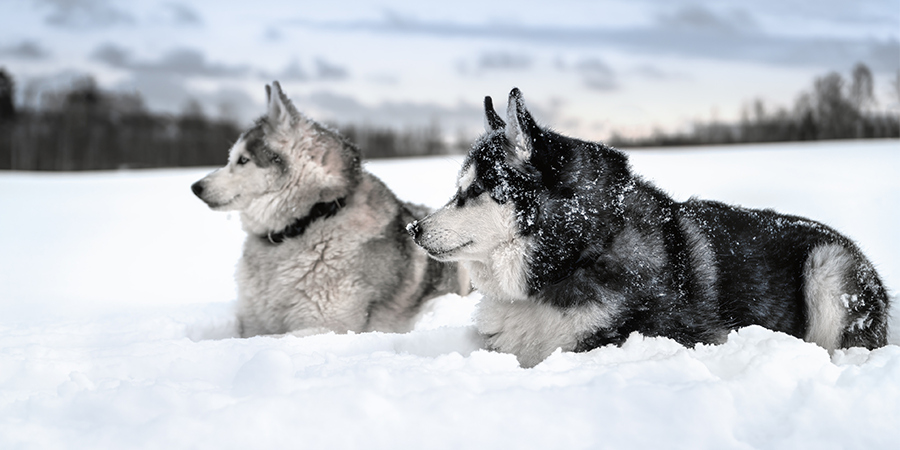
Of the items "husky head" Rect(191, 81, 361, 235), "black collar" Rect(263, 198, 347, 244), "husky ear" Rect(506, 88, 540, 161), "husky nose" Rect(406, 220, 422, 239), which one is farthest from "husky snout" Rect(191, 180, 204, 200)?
"husky ear" Rect(506, 88, 540, 161)

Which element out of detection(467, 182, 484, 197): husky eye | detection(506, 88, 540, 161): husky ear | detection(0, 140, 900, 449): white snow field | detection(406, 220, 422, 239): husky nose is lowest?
detection(0, 140, 900, 449): white snow field

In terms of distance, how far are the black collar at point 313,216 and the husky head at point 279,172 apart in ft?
0.15

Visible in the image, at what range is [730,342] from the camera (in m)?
3.12

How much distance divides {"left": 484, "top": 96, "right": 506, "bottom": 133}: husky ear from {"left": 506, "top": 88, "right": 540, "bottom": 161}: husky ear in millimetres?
434

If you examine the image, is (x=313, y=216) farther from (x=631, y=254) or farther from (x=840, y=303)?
(x=840, y=303)

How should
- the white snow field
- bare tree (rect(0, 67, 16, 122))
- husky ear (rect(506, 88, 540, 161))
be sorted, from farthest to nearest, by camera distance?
bare tree (rect(0, 67, 16, 122))
husky ear (rect(506, 88, 540, 161))
the white snow field

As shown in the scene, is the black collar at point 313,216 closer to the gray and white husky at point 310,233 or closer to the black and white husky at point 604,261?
the gray and white husky at point 310,233

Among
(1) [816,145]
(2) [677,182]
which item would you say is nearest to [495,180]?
(2) [677,182]

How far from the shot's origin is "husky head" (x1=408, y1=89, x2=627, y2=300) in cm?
338

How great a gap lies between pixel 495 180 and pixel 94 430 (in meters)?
2.25

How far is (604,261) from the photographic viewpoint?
135 inches

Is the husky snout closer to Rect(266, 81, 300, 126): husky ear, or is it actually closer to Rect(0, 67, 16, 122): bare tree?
Rect(266, 81, 300, 126): husky ear

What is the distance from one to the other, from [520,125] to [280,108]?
295 cm

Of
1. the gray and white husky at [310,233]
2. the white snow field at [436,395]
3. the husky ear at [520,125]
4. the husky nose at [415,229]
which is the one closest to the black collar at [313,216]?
the gray and white husky at [310,233]
